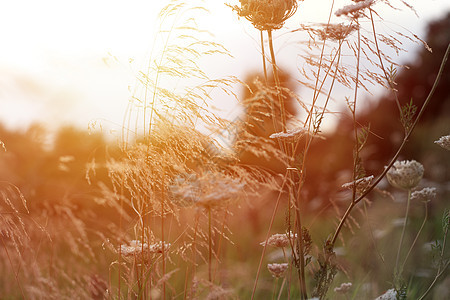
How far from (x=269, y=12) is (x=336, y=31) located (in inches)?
13.7

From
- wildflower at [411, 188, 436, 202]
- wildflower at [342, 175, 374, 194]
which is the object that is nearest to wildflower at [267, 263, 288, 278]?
wildflower at [342, 175, 374, 194]

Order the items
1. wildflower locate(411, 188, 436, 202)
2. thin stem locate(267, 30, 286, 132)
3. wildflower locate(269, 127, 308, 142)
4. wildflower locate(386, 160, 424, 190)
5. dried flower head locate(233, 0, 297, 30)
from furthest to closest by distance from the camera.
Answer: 1. wildflower locate(411, 188, 436, 202)
2. wildflower locate(386, 160, 424, 190)
3. dried flower head locate(233, 0, 297, 30)
4. thin stem locate(267, 30, 286, 132)
5. wildflower locate(269, 127, 308, 142)

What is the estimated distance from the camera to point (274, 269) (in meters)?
2.48

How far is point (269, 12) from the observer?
7.89 ft

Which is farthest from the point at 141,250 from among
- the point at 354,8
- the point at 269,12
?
the point at 354,8

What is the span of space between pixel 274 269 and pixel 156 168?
75 centimetres

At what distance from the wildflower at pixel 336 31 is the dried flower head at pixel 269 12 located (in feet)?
0.82

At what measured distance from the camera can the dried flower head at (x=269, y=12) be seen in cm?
240

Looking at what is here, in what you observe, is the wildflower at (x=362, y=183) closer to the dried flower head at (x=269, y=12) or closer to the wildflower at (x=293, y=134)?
the wildflower at (x=293, y=134)

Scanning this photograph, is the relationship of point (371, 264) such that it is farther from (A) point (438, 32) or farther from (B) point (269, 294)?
(A) point (438, 32)

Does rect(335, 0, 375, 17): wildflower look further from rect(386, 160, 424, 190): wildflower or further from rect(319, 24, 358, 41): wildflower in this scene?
rect(386, 160, 424, 190): wildflower

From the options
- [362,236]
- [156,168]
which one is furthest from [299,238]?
[362,236]

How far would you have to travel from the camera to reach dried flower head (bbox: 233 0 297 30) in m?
2.40

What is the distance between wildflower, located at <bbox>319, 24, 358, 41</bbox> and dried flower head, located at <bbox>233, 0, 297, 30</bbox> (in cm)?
25
